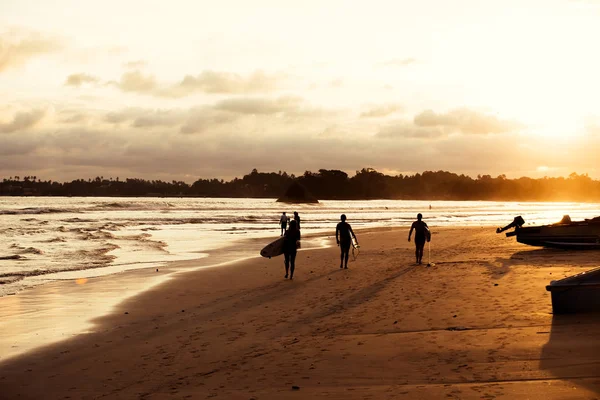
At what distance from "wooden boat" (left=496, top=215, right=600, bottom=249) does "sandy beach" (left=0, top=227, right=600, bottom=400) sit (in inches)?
345

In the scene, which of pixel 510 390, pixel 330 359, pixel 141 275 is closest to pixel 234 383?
pixel 330 359

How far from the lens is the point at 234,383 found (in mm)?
7461

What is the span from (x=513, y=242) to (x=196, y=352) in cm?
2323

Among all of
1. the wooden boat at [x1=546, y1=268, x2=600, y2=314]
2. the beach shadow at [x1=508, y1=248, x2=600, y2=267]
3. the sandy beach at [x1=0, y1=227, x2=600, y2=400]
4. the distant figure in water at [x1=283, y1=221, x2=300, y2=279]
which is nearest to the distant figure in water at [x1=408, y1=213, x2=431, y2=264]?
the beach shadow at [x1=508, y1=248, x2=600, y2=267]

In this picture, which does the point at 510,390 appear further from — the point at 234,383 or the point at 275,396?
the point at 234,383

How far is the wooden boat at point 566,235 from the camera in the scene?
2333 centimetres

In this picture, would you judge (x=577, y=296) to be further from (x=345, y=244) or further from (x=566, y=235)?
(x=566, y=235)

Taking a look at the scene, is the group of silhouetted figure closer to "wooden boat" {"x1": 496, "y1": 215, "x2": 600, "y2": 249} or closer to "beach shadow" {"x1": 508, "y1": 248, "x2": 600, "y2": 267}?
"beach shadow" {"x1": 508, "y1": 248, "x2": 600, "y2": 267}

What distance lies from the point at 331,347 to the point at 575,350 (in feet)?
10.9

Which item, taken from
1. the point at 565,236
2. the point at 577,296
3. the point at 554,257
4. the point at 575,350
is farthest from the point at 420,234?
the point at 575,350

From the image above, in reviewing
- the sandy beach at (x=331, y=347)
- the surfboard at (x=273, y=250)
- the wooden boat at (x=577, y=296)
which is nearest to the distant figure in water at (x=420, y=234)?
the sandy beach at (x=331, y=347)

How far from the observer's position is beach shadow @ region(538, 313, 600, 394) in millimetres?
6945

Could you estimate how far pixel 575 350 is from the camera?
8031 millimetres

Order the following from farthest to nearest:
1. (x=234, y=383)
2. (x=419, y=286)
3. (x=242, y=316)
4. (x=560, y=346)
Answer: (x=419, y=286), (x=242, y=316), (x=560, y=346), (x=234, y=383)
